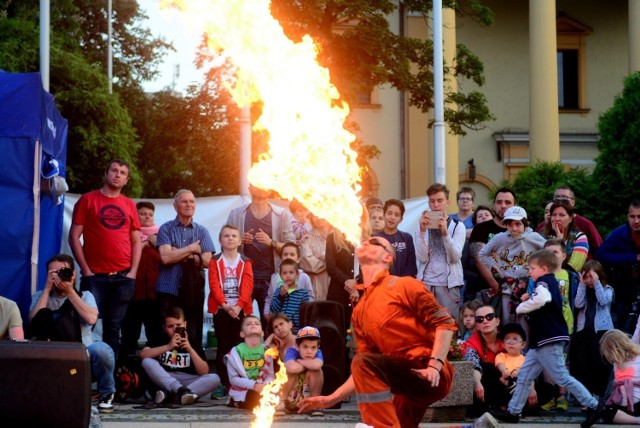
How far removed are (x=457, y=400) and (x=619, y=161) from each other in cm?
765

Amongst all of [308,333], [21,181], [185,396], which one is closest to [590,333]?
[308,333]

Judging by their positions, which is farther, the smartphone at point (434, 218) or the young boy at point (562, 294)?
the smartphone at point (434, 218)

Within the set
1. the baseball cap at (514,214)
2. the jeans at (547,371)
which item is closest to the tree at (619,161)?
the baseball cap at (514,214)

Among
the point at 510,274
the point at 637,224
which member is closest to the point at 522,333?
the point at 510,274

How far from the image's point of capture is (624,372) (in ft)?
→ 34.6

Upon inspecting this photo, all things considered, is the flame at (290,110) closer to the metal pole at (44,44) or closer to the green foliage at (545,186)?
the metal pole at (44,44)

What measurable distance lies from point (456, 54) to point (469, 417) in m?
17.4

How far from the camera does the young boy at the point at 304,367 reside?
11023 mm

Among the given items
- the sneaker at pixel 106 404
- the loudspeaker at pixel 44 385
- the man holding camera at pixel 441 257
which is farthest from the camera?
the man holding camera at pixel 441 257

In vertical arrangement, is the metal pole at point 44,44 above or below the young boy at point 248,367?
above

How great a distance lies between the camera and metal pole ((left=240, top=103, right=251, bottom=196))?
15766 mm

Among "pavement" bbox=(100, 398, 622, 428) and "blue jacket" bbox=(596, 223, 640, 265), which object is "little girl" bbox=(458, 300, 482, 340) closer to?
"pavement" bbox=(100, 398, 622, 428)

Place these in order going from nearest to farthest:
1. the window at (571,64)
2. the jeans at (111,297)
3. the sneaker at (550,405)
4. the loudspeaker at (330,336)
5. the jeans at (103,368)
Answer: the jeans at (103,368), the sneaker at (550,405), the loudspeaker at (330,336), the jeans at (111,297), the window at (571,64)

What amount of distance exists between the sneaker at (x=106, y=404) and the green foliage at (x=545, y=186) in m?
7.58
